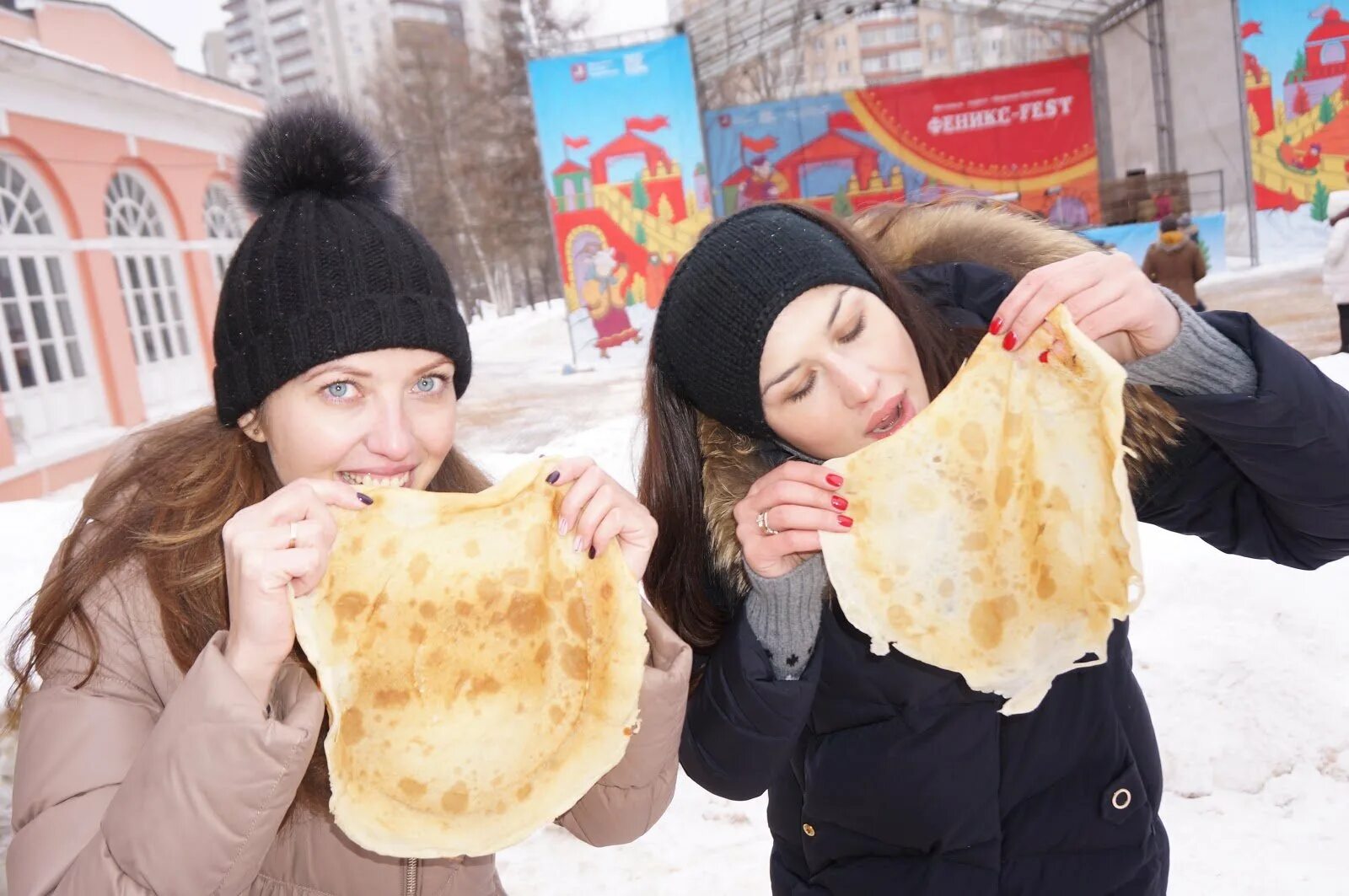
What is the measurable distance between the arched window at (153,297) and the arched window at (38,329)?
3.61ft

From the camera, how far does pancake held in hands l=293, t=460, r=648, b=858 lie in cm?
168

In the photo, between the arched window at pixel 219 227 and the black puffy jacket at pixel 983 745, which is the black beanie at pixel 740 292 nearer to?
the black puffy jacket at pixel 983 745

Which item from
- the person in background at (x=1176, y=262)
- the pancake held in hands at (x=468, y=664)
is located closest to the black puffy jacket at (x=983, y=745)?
the pancake held in hands at (x=468, y=664)

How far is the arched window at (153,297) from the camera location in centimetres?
1327

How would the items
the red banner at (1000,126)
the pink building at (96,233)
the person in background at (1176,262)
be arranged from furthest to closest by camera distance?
the red banner at (1000,126) < the person in background at (1176,262) < the pink building at (96,233)

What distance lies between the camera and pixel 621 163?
1641 centimetres

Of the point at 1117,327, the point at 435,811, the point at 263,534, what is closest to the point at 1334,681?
the point at 1117,327

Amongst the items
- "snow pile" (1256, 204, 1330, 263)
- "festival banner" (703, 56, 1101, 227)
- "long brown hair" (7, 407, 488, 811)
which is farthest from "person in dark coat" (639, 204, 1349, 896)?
"snow pile" (1256, 204, 1330, 263)

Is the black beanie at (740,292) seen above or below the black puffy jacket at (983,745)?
above

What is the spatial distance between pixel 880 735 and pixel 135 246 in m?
15.0

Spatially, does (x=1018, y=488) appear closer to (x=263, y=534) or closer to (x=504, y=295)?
(x=263, y=534)

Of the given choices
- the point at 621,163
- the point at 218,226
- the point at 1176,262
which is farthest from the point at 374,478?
the point at 218,226

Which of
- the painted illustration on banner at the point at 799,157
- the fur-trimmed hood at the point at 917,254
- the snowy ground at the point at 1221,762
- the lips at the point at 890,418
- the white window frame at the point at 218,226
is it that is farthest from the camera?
the painted illustration on banner at the point at 799,157

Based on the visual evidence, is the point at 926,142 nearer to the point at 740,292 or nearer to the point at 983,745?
the point at 740,292
